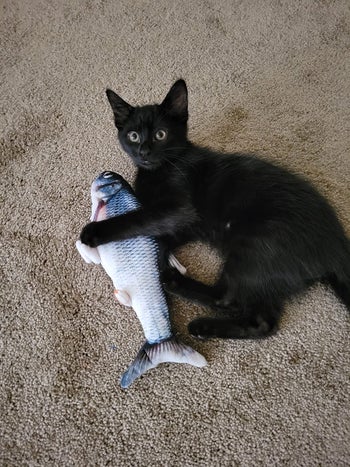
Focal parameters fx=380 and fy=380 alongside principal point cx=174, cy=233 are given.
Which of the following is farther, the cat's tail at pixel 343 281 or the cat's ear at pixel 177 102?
the cat's ear at pixel 177 102

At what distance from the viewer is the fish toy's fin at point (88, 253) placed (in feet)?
3.59

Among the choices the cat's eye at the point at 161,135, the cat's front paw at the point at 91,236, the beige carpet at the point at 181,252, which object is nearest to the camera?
the beige carpet at the point at 181,252

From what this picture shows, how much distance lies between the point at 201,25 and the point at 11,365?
65.9 inches

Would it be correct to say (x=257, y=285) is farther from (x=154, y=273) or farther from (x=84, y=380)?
(x=84, y=380)

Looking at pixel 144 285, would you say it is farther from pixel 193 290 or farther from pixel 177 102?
pixel 177 102

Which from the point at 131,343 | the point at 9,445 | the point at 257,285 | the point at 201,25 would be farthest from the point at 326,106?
the point at 9,445

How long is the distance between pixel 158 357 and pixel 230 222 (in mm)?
428

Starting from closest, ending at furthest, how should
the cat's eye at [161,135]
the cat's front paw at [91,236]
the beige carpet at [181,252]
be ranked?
1. the beige carpet at [181,252]
2. the cat's front paw at [91,236]
3. the cat's eye at [161,135]

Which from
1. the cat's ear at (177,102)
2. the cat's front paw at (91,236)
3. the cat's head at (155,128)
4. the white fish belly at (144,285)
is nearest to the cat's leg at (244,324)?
the white fish belly at (144,285)

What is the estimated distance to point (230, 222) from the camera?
3.64 feet

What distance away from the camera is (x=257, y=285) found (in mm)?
1053

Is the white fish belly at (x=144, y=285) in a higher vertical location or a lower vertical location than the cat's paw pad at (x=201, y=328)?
higher

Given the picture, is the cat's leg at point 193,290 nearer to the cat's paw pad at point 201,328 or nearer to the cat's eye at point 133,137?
the cat's paw pad at point 201,328

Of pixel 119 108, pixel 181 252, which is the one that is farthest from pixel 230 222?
pixel 119 108
